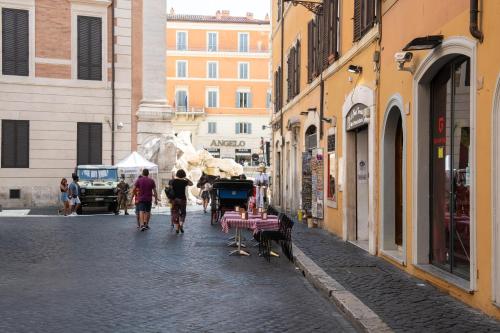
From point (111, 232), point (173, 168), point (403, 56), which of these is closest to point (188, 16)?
point (173, 168)

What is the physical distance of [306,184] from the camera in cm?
1978

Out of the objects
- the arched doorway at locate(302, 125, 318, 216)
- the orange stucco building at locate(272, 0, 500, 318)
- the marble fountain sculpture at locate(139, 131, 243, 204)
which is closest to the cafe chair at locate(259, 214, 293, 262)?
the orange stucco building at locate(272, 0, 500, 318)

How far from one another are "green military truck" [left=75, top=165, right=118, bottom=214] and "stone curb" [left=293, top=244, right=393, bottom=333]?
52.4ft

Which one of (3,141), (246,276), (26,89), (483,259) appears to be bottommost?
(246,276)

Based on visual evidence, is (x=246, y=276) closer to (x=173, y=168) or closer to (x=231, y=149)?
(x=173, y=168)

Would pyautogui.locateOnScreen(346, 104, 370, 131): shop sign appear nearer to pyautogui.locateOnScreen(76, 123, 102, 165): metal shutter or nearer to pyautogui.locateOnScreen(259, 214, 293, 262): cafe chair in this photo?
pyautogui.locateOnScreen(259, 214, 293, 262): cafe chair

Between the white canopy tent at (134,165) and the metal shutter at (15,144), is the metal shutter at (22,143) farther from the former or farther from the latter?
the white canopy tent at (134,165)

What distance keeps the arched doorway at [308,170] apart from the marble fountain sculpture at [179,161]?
637 centimetres

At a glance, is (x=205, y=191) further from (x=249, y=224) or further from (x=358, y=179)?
(x=249, y=224)

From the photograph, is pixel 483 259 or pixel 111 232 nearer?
pixel 483 259

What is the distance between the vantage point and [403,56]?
9930mm

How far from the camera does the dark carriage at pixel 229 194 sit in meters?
20.8

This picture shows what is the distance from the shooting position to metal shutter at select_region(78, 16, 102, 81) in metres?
29.4

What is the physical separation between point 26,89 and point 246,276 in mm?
20986
